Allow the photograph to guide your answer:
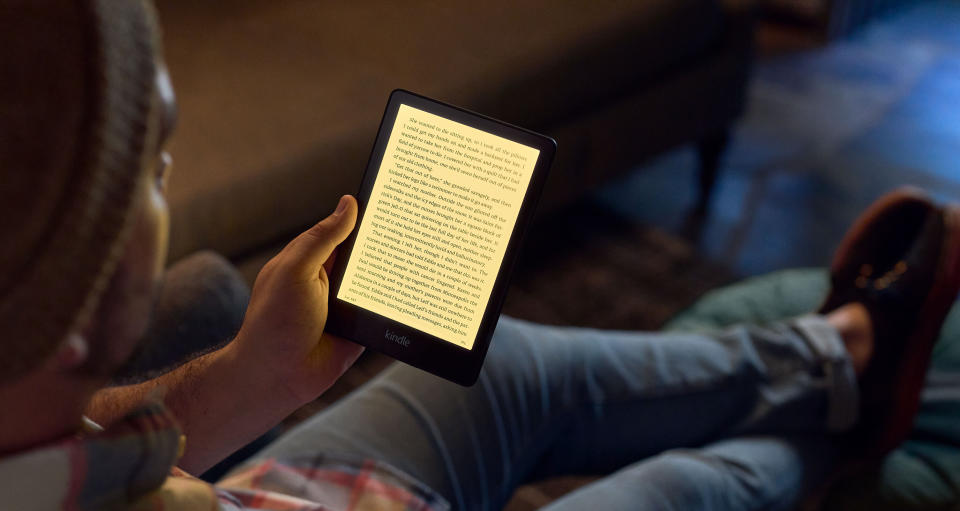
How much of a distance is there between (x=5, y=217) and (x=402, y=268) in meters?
0.31

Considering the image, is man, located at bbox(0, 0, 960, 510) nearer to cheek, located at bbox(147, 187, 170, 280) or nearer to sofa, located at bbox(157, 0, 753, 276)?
cheek, located at bbox(147, 187, 170, 280)

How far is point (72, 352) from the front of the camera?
0.35m

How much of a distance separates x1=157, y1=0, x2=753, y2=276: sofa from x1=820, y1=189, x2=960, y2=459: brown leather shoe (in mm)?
555

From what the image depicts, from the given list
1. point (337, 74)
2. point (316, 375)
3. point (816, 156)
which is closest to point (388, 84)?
point (337, 74)

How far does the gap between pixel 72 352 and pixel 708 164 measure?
5.53ft

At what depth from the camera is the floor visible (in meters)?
1.80

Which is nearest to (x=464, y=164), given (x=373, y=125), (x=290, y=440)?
(x=290, y=440)

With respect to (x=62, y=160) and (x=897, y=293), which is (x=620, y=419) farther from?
(x=62, y=160)

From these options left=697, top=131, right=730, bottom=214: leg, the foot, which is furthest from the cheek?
left=697, top=131, right=730, bottom=214: leg

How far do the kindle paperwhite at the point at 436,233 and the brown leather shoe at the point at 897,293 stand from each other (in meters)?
0.64

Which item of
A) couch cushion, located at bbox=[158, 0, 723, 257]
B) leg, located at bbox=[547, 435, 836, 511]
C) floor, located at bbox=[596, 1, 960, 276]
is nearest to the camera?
leg, located at bbox=[547, 435, 836, 511]

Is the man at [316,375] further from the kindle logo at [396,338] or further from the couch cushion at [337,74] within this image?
the couch cushion at [337,74]

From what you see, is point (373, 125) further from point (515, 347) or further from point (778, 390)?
point (778, 390)

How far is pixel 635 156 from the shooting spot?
5.65 feet
